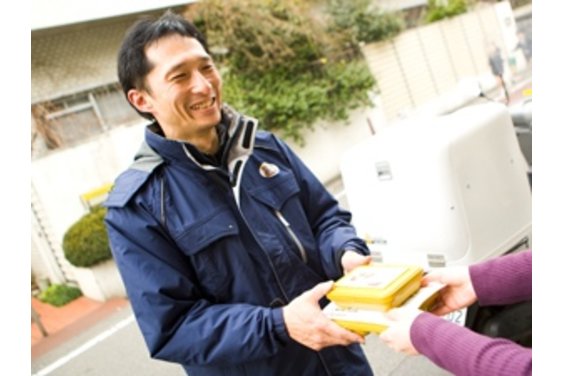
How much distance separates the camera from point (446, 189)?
2447mm

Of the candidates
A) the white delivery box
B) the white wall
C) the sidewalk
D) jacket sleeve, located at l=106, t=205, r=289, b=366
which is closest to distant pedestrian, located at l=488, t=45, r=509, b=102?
the white delivery box

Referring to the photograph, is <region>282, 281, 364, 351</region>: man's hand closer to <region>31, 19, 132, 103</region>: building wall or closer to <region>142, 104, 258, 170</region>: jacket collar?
<region>142, 104, 258, 170</region>: jacket collar

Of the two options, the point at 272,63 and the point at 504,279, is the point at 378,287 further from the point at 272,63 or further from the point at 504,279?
the point at 272,63

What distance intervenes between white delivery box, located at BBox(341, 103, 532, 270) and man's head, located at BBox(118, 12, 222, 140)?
1.32m

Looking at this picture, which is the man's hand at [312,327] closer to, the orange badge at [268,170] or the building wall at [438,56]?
the orange badge at [268,170]

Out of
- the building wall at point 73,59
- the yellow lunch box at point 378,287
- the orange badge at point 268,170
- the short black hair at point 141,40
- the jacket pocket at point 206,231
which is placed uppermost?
the building wall at point 73,59

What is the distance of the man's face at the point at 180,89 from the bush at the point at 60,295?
6.37m

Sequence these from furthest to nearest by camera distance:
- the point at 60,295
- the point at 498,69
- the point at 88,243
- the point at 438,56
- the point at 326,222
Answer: the point at 438,56 < the point at 498,69 < the point at 60,295 < the point at 88,243 < the point at 326,222

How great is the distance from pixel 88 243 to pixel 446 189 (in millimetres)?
5220

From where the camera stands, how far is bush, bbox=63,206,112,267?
6223mm

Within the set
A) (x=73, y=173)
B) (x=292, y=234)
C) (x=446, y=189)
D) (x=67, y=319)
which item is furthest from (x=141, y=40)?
(x=73, y=173)

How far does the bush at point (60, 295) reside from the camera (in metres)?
7.08

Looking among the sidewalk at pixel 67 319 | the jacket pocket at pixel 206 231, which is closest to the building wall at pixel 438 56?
the sidewalk at pixel 67 319
